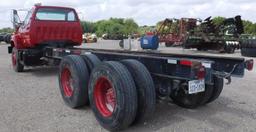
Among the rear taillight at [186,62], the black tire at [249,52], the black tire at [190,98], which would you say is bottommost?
the black tire at [190,98]

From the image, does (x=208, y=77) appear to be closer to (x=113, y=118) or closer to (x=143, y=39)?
(x=113, y=118)

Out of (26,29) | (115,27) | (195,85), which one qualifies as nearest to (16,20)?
(26,29)

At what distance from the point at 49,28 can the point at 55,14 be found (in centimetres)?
54

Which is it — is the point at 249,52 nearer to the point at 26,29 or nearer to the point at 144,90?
the point at 26,29

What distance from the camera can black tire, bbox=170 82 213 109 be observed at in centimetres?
538

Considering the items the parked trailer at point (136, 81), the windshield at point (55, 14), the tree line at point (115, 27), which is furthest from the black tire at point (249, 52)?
the tree line at point (115, 27)

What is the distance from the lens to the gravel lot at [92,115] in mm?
4633

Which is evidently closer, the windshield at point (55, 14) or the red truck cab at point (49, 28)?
the red truck cab at point (49, 28)

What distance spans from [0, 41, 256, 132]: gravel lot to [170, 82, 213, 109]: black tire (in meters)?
0.11

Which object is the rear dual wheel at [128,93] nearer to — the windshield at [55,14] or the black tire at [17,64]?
the windshield at [55,14]

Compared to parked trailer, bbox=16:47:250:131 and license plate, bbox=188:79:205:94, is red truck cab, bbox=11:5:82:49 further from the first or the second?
license plate, bbox=188:79:205:94

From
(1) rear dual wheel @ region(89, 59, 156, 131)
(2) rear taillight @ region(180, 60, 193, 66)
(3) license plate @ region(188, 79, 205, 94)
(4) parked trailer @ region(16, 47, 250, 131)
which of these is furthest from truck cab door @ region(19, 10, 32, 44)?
(3) license plate @ region(188, 79, 205, 94)

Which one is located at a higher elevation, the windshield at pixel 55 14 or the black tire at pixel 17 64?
the windshield at pixel 55 14

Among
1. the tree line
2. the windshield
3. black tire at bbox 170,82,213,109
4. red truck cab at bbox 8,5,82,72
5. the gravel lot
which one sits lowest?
the gravel lot
